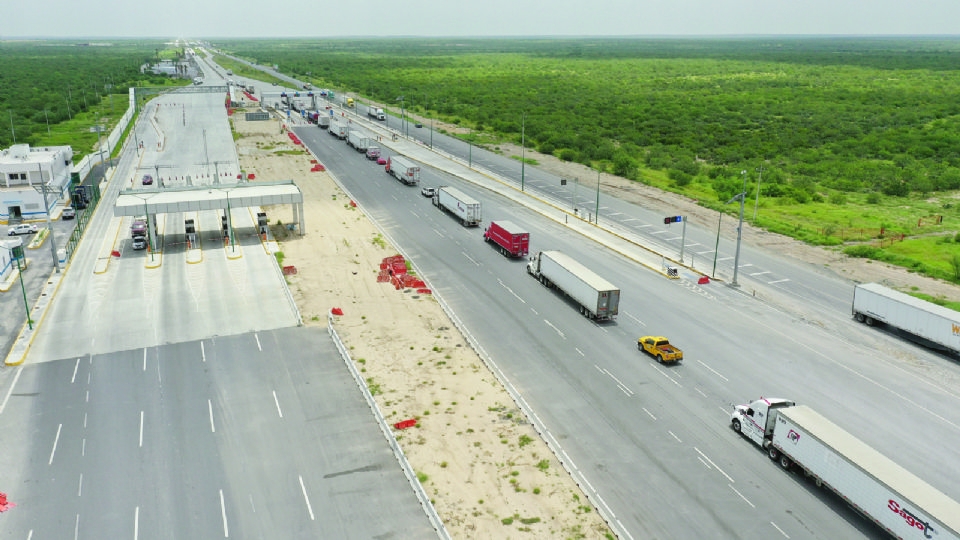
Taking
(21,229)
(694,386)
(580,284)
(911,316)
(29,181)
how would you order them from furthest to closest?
(29,181), (21,229), (580,284), (911,316), (694,386)

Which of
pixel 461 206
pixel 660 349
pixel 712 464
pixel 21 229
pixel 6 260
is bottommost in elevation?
pixel 712 464

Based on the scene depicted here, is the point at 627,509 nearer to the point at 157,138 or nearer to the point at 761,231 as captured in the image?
the point at 761,231

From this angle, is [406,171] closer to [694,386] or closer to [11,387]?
[11,387]

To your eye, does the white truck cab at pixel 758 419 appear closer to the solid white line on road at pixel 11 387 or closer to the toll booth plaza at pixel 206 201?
the solid white line on road at pixel 11 387

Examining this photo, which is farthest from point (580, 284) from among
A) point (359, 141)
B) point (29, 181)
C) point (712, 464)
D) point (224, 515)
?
point (359, 141)

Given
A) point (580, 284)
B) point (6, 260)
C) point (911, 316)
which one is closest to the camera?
point (911, 316)

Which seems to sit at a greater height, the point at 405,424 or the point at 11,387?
the point at 405,424
